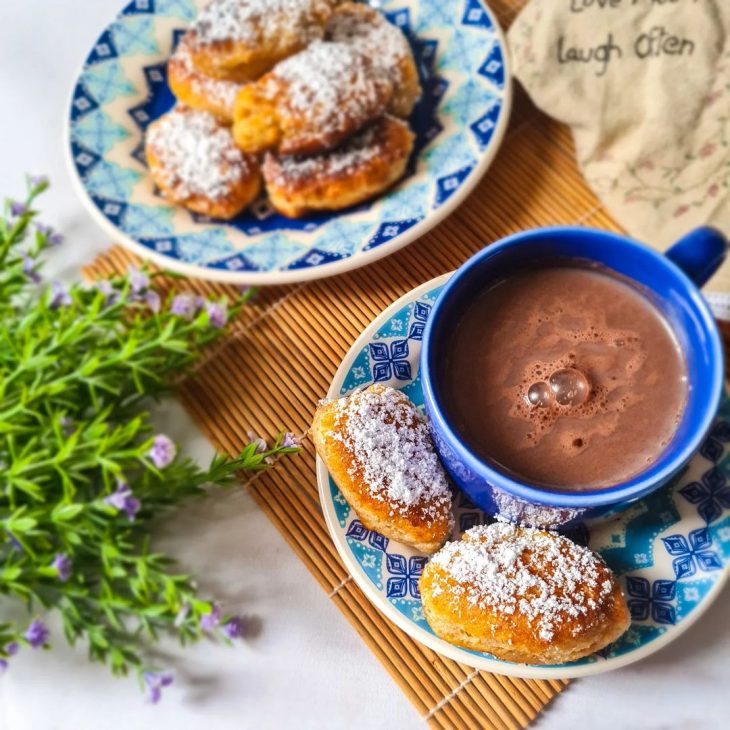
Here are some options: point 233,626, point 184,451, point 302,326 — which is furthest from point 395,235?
point 233,626

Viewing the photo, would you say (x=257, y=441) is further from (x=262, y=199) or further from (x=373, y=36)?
(x=373, y=36)

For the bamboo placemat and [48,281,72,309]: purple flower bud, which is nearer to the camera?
the bamboo placemat

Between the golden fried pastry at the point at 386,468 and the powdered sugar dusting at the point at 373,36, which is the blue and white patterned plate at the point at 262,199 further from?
the golden fried pastry at the point at 386,468

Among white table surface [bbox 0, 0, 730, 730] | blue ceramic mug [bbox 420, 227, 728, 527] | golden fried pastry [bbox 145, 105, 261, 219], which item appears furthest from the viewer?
golden fried pastry [bbox 145, 105, 261, 219]

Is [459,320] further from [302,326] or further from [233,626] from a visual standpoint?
[233,626]

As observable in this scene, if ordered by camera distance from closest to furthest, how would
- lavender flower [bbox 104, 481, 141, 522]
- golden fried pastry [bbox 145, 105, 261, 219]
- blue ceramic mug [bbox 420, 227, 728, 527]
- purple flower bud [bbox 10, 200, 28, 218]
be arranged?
1. blue ceramic mug [bbox 420, 227, 728, 527]
2. lavender flower [bbox 104, 481, 141, 522]
3. purple flower bud [bbox 10, 200, 28, 218]
4. golden fried pastry [bbox 145, 105, 261, 219]

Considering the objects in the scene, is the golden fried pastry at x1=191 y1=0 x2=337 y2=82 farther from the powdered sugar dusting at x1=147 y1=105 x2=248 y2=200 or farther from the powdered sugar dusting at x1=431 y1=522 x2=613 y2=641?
the powdered sugar dusting at x1=431 y1=522 x2=613 y2=641

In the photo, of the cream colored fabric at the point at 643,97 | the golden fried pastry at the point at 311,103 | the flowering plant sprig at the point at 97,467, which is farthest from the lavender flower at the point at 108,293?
the cream colored fabric at the point at 643,97

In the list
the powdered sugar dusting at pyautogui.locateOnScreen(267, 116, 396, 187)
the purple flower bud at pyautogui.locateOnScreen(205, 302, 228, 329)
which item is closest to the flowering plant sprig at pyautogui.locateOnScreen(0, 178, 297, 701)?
the purple flower bud at pyautogui.locateOnScreen(205, 302, 228, 329)
